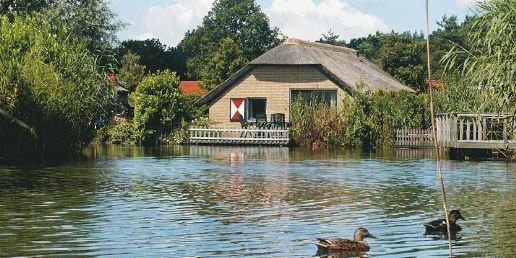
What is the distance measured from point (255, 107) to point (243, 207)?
44.0m

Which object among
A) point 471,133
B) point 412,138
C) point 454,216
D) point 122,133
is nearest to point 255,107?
point 122,133

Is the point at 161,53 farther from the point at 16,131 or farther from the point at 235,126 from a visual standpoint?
the point at 16,131

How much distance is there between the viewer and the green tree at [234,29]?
13650 cm

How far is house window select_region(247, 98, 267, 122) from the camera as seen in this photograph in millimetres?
66125

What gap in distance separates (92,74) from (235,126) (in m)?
23.3

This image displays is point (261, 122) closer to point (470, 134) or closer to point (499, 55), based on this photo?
point (470, 134)

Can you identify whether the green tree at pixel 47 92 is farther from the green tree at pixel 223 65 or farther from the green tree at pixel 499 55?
the green tree at pixel 223 65

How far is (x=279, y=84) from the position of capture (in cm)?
6550

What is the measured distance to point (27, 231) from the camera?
18188 mm

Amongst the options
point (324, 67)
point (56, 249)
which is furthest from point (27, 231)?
point (324, 67)

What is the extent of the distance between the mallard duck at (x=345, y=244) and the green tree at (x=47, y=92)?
2329 cm

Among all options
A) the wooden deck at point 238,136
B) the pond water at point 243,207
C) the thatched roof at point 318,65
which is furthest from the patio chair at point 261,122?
the pond water at point 243,207

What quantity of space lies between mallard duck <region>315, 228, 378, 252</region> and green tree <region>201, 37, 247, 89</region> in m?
76.4

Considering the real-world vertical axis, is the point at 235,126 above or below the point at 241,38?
below
